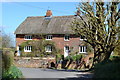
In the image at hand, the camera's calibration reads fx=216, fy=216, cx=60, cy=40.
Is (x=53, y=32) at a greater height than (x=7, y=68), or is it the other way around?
(x=53, y=32)

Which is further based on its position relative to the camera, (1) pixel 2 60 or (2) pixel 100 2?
(2) pixel 100 2

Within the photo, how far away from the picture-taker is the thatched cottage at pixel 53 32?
43406mm

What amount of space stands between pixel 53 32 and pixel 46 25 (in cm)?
346

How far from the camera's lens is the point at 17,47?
4734cm

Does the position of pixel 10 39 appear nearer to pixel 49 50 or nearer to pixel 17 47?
pixel 17 47

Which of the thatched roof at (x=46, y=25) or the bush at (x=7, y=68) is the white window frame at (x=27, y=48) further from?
the bush at (x=7, y=68)

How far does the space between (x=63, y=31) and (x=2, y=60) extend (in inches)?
1199

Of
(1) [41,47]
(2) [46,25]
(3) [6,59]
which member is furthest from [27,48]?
(3) [6,59]

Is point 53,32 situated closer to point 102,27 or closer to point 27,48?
point 27,48

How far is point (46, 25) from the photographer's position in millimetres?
47406

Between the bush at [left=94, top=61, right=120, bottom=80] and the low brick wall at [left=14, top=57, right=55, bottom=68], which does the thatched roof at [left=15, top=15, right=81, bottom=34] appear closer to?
the low brick wall at [left=14, top=57, right=55, bottom=68]

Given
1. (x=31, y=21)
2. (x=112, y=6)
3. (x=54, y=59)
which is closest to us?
(x=112, y=6)

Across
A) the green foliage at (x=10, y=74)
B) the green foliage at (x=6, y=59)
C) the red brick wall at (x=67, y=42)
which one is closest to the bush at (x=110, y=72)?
the green foliage at (x=10, y=74)

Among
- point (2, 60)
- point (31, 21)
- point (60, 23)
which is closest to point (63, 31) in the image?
point (60, 23)
